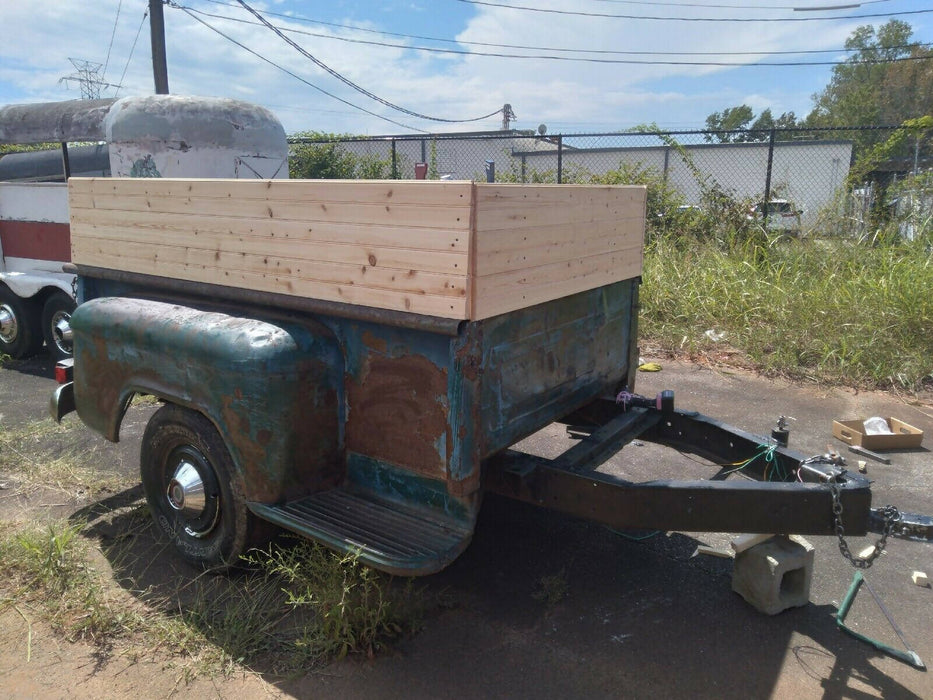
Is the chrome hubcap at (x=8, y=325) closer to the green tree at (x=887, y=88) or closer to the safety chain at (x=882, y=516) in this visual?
the safety chain at (x=882, y=516)

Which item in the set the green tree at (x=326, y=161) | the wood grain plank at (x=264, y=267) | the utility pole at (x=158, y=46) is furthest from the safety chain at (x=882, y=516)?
the utility pole at (x=158, y=46)

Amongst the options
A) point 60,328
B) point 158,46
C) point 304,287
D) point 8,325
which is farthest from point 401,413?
point 158,46

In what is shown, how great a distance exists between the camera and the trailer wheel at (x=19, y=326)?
7.62 metres

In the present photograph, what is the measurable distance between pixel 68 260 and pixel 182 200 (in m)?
4.82

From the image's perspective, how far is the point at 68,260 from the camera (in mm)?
7297

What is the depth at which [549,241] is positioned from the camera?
9.64 feet

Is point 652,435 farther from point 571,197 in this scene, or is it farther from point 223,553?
point 223,553

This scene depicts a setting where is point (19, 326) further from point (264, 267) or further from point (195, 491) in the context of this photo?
point (264, 267)

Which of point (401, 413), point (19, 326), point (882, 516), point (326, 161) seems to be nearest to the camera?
point (882, 516)

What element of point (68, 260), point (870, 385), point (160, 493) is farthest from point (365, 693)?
point (68, 260)

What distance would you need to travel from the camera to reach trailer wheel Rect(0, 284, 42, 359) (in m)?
7.62

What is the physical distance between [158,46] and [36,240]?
9686 mm

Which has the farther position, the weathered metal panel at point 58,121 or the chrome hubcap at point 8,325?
the chrome hubcap at point 8,325

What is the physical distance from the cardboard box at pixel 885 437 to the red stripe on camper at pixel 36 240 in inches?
280
